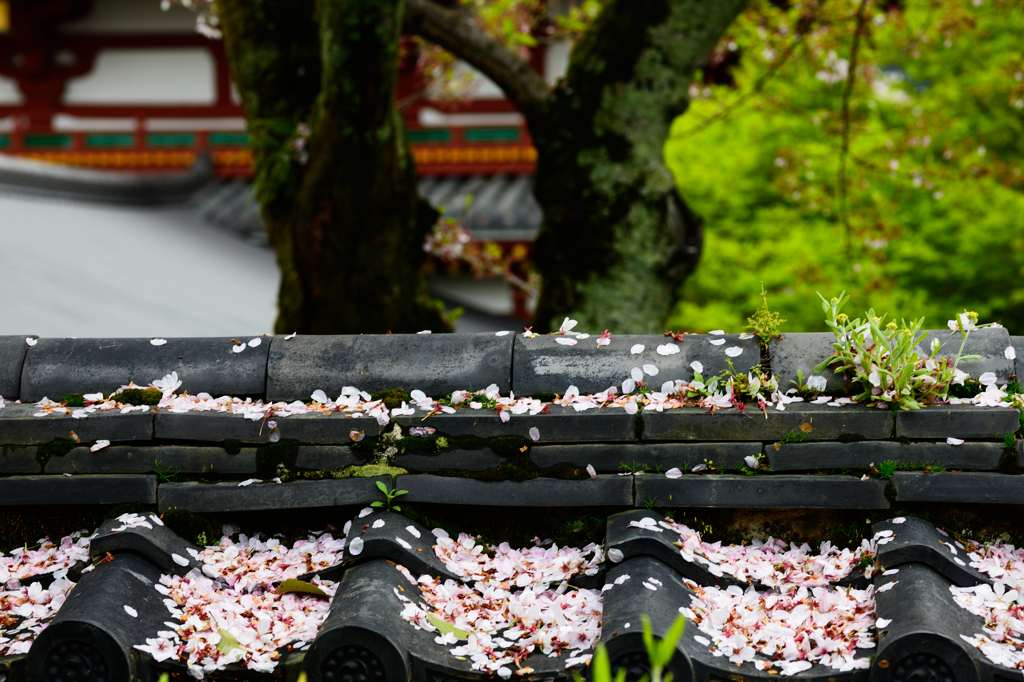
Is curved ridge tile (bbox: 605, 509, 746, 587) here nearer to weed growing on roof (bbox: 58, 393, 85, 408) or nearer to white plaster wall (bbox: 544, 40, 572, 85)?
weed growing on roof (bbox: 58, 393, 85, 408)

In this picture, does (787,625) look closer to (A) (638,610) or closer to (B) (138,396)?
(A) (638,610)

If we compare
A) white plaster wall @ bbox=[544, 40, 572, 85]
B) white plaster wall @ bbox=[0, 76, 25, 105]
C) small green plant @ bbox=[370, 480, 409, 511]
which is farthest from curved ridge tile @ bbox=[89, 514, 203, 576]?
white plaster wall @ bbox=[0, 76, 25, 105]

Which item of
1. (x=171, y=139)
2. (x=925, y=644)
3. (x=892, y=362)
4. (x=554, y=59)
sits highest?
(x=554, y=59)

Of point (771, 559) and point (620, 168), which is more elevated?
point (620, 168)

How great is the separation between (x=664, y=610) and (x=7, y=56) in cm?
1212

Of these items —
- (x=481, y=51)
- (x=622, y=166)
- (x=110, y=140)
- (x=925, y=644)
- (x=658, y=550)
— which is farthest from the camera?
(x=110, y=140)

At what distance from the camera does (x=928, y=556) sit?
1.89m

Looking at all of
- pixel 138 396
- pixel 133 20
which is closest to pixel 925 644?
pixel 138 396

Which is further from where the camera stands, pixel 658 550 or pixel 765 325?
pixel 765 325

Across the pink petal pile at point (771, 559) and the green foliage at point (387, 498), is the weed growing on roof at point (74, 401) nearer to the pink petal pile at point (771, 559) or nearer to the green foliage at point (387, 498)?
the green foliage at point (387, 498)

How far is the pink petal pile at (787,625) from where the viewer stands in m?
1.74

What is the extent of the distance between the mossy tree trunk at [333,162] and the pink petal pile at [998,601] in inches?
110

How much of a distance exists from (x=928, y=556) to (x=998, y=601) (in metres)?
0.16

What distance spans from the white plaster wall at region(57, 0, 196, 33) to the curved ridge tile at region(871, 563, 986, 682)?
447 inches
